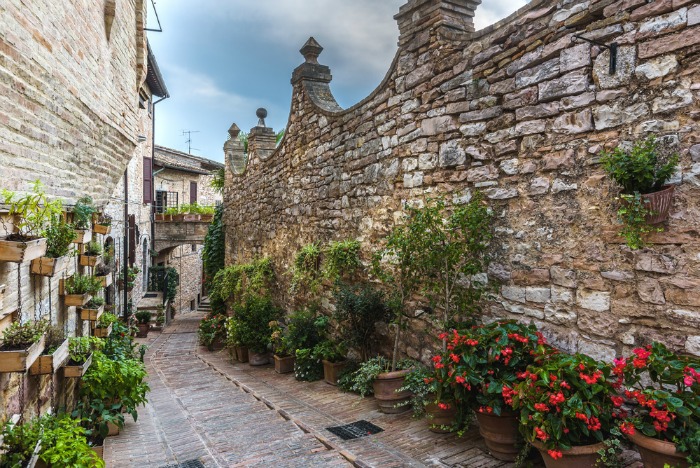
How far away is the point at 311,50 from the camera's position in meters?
7.95

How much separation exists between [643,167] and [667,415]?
1386 mm

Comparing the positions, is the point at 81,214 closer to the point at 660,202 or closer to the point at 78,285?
Result: the point at 78,285

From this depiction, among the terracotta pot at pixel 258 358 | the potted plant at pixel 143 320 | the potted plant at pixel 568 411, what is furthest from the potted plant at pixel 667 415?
the potted plant at pixel 143 320

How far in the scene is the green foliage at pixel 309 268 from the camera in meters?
7.11

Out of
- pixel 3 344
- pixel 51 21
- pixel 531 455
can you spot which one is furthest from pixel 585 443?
pixel 51 21

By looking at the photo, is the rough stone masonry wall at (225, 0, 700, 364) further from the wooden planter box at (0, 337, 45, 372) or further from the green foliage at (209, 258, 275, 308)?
the green foliage at (209, 258, 275, 308)

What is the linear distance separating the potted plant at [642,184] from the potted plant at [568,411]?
865 mm

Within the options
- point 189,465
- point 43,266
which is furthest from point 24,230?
point 189,465

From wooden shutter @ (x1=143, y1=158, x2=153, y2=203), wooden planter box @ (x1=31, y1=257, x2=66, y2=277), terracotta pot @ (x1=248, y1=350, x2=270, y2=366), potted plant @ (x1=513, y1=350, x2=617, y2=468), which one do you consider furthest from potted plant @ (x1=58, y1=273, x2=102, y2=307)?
wooden shutter @ (x1=143, y1=158, x2=153, y2=203)

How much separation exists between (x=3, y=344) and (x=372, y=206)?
3.90 metres

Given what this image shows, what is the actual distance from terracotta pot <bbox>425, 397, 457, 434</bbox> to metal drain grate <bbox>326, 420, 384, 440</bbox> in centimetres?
50

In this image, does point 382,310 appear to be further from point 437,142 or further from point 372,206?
point 437,142

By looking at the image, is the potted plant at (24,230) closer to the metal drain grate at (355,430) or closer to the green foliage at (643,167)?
the metal drain grate at (355,430)

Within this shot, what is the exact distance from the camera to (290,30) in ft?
35.4
